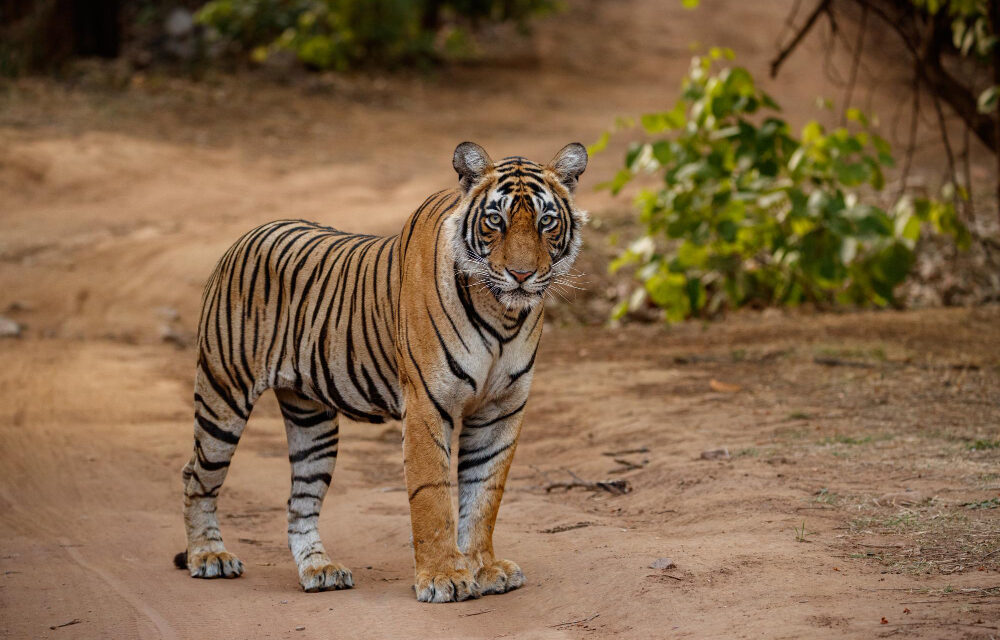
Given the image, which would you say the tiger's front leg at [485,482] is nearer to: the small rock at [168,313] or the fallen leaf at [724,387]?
the fallen leaf at [724,387]

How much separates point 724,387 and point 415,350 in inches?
149

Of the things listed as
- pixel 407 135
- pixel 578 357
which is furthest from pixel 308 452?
pixel 407 135

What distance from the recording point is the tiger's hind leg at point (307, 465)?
471cm

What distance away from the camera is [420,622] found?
3832 millimetres

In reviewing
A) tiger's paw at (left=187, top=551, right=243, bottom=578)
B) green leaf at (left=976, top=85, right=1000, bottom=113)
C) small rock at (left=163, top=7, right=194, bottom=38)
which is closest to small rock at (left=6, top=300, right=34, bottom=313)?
tiger's paw at (left=187, top=551, right=243, bottom=578)

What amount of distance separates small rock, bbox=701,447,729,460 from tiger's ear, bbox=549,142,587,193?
217cm

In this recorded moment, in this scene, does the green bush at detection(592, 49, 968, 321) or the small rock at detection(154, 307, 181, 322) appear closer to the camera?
the green bush at detection(592, 49, 968, 321)

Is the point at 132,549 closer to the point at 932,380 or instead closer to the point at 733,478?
the point at 733,478

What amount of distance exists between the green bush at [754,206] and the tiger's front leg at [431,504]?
14.3 ft

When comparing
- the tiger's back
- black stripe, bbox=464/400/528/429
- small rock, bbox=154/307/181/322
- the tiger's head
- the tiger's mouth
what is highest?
the tiger's head

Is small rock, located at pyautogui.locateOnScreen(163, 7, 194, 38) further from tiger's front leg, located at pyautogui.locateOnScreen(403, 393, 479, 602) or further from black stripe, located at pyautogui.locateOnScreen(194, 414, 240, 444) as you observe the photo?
tiger's front leg, located at pyautogui.locateOnScreen(403, 393, 479, 602)

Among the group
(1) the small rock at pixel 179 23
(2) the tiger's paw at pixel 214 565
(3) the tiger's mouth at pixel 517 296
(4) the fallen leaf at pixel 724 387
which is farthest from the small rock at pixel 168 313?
(1) the small rock at pixel 179 23

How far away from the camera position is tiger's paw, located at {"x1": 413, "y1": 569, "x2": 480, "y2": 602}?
405 cm

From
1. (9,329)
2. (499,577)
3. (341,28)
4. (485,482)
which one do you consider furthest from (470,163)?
(341,28)
